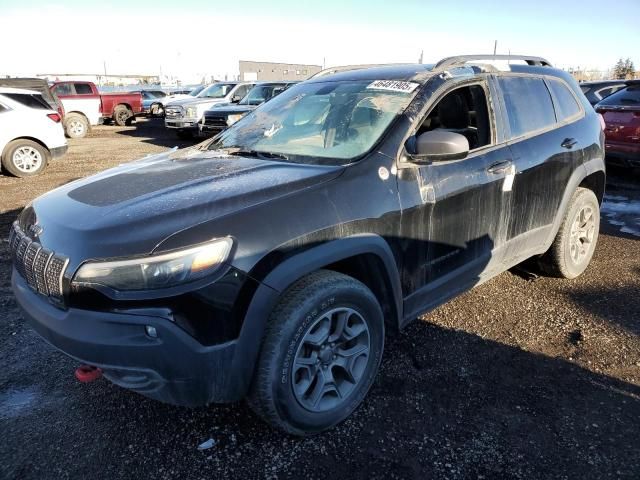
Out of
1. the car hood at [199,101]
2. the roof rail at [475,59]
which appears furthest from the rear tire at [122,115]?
the roof rail at [475,59]

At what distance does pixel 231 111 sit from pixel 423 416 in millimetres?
11519

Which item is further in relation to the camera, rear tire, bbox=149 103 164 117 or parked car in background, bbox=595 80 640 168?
rear tire, bbox=149 103 164 117

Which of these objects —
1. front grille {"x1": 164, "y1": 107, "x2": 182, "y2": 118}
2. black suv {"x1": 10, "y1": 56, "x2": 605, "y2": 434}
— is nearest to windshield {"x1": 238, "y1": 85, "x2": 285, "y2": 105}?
front grille {"x1": 164, "y1": 107, "x2": 182, "y2": 118}

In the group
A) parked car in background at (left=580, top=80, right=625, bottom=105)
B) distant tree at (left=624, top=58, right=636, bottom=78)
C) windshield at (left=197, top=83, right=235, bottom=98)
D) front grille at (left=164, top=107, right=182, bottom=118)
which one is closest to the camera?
parked car in background at (left=580, top=80, right=625, bottom=105)

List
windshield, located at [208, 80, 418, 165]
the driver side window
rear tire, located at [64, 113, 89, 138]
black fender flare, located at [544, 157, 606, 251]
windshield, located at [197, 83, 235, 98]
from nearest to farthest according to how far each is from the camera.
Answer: windshield, located at [208, 80, 418, 165] < the driver side window < black fender flare, located at [544, 157, 606, 251] < windshield, located at [197, 83, 235, 98] < rear tire, located at [64, 113, 89, 138]

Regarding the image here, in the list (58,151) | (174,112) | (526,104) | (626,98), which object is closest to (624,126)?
(626,98)

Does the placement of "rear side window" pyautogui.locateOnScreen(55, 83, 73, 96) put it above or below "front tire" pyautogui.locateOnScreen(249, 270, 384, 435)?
above

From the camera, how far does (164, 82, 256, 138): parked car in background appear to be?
49.2 ft

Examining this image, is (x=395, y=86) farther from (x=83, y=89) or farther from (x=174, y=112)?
(x=83, y=89)

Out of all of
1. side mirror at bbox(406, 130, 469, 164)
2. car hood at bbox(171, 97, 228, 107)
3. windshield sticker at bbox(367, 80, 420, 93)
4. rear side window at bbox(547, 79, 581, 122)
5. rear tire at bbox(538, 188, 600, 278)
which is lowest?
A: rear tire at bbox(538, 188, 600, 278)

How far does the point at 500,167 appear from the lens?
10.6 ft

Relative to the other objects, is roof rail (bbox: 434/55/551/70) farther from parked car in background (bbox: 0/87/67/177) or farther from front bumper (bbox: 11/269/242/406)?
parked car in background (bbox: 0/87/67/177)

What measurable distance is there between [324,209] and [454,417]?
1.36 meters

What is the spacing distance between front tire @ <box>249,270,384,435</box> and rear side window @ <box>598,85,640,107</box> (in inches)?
302
